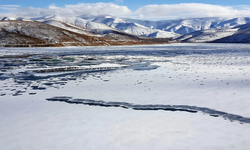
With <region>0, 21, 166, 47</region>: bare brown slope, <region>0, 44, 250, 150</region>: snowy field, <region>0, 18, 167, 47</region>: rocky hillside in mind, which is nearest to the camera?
<region>0, 44, 250, 150</region>: snowy field

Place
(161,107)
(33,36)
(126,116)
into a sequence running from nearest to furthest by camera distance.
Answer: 1. (126,116)
2. (161,107)
3. (33,36)

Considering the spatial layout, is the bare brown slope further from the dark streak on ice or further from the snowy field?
the dark streak on ice

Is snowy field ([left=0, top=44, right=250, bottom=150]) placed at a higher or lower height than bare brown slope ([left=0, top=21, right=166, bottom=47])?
lower

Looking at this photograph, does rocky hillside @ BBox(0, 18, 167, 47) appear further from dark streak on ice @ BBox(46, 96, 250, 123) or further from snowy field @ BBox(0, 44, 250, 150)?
dark streak on ice @ BBox(46, 96, 250, 123)

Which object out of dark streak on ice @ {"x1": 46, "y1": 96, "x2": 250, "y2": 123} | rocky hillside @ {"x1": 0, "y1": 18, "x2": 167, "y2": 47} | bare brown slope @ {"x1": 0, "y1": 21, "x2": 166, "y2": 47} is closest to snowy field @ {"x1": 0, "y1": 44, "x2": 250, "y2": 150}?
dark streak on ice @ {"x1": 46, "y1": 96, "x2": 250, "y2": 123}

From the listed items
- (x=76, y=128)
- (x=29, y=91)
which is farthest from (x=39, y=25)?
(x=76, y=128)

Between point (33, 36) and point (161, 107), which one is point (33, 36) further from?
point (161, 107)

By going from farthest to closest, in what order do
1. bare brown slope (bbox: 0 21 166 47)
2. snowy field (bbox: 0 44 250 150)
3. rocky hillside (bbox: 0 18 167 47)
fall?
bare brown slope (bbox: 0 21 166 47) → rocky hillside (bbox: 0 18 167 47) → snowy field (bbox: 0 44 250 150)

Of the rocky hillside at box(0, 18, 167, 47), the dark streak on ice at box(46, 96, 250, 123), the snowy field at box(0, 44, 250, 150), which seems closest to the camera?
the snowy field at box(0, 44, 250, 150)

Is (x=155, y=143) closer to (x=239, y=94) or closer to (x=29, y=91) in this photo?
(x=239, y=94)

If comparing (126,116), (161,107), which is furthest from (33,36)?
(126,116)

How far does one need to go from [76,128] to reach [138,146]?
274 centimetres

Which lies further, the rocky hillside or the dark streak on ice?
the rocky hillside

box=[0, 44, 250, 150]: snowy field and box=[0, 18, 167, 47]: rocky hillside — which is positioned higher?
box=[0, 18, 167, 47]: rocky hillside
